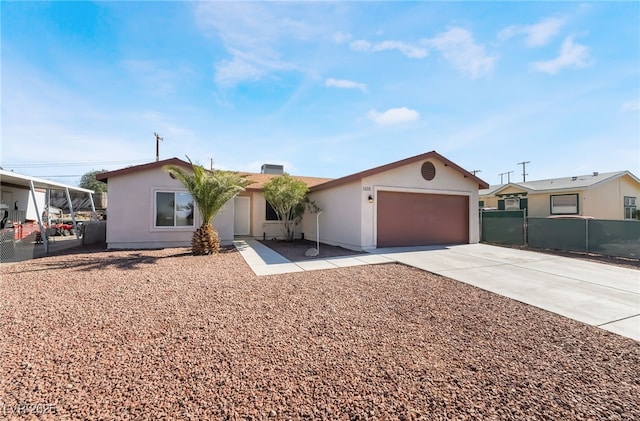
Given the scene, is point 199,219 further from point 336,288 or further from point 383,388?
point 383,388

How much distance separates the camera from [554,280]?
625 cm

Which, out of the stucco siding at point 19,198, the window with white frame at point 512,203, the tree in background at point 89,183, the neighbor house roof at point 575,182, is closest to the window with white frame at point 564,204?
the neighbor house roof at point 575,182

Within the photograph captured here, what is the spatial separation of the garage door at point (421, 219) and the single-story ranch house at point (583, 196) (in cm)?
1140

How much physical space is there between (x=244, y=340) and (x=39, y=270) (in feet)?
23.7

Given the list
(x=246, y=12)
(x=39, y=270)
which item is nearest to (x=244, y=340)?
(x=39, y=270)

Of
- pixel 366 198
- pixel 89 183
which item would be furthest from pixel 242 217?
pixel 89 183

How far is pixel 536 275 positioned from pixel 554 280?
1.52 ft

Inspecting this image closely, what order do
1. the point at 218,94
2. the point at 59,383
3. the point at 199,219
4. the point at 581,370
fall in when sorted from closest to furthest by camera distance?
the point at 59,383, the point at 581,370, the point at 218,94, the point at 199,219

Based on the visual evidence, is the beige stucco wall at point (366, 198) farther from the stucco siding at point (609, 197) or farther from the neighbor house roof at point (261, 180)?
the stucco siding at point (609, 197)

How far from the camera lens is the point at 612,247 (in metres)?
9.68

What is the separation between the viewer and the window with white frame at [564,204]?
1806 centimetres

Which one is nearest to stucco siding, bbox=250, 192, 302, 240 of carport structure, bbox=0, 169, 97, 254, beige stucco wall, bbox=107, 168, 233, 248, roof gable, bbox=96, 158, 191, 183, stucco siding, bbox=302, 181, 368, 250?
stucco siding, bbox=302, 181, 368, 250

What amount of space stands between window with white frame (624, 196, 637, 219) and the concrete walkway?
59.0 feet

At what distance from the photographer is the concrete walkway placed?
439cm
